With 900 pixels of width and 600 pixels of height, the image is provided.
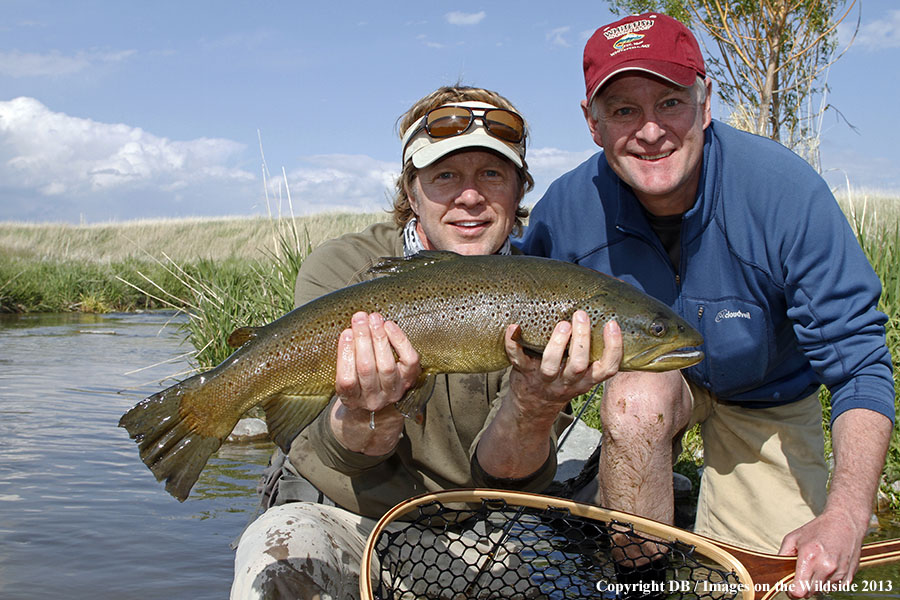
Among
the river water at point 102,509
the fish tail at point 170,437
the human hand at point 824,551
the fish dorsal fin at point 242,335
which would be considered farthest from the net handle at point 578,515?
the river water at point 102,509

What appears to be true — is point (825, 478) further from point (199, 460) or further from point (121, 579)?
point (121, 579)

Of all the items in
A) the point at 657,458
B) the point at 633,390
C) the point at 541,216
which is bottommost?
the point at 657,458

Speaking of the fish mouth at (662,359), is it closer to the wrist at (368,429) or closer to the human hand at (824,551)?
the human hand at (824,551)

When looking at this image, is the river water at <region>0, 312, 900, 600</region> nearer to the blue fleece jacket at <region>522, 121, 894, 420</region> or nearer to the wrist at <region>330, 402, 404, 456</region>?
the blue fleece jacket at <region>522, 121, 894, 420</region>

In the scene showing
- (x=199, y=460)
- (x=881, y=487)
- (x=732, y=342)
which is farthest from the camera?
(x=881, y=487)

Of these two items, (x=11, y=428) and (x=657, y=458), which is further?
(x=11, y=428)

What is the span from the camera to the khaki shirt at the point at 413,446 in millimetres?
3379

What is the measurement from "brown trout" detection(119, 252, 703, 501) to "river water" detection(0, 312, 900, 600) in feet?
5.25

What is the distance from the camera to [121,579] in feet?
14.0

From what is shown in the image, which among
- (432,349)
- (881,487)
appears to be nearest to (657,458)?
(432,349)

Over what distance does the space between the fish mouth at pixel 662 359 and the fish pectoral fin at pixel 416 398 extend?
743 mm

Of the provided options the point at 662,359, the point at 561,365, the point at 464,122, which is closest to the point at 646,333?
the point at 662,359

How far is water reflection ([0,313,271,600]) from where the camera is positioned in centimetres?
426

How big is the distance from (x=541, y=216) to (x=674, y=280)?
79 cm
